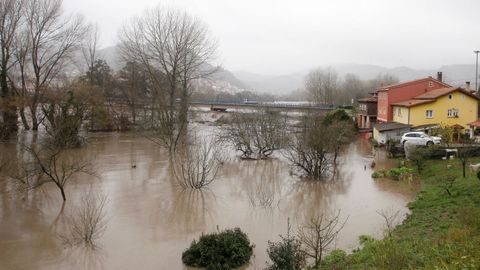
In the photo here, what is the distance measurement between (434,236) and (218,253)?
6533 millimetres

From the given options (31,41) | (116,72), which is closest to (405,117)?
(31,41)

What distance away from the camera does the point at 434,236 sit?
41.5 ft

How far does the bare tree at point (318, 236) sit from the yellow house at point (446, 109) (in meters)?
23.8

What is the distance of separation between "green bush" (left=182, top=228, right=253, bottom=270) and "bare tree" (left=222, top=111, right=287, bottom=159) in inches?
814

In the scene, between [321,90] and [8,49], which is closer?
[8,49]

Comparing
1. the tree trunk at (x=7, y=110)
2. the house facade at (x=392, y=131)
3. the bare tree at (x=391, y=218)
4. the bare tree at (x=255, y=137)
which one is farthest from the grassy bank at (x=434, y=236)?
the tree trunk at (x=7, y=110)

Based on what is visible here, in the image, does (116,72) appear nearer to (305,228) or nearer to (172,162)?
(172,162)

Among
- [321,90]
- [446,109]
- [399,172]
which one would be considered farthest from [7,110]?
[321,90]

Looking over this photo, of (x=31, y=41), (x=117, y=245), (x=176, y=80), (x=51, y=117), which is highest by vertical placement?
(x=31, y=41)

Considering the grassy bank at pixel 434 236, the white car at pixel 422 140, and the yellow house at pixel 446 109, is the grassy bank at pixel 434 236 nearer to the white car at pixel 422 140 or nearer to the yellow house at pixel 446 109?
the white car at pixel 422 140

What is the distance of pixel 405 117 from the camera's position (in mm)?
38969

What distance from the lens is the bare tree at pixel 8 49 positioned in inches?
1620

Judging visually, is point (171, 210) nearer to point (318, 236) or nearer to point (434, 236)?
point (318, 236)

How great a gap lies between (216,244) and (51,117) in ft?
93.2
